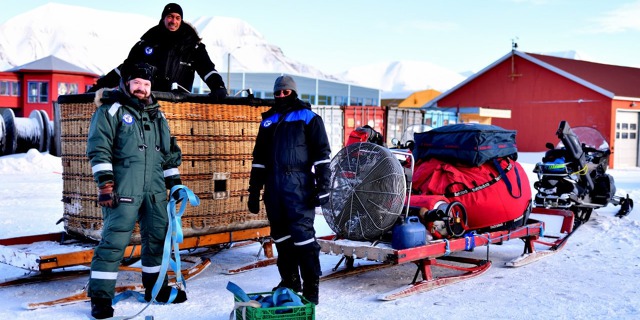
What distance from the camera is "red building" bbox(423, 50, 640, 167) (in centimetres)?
2900

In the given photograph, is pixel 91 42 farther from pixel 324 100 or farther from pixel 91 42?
pixel 324 100

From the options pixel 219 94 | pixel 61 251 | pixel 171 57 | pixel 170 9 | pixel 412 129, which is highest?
pixel 170 9

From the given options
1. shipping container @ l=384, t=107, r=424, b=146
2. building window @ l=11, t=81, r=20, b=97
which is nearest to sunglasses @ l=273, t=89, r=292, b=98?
shipping container @ l=384, t=107, r=424, b=146

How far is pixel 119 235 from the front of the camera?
17.5 feet

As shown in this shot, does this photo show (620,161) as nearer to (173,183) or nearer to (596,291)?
(596,291)

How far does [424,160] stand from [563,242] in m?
2.29

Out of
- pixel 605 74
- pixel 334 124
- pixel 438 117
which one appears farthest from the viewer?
pixel 605 74

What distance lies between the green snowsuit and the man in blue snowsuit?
826 millimetres

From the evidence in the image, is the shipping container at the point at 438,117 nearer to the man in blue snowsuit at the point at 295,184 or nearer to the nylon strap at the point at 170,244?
the man in blue snowsuit at the point at 295,184

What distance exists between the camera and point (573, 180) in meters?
10.8

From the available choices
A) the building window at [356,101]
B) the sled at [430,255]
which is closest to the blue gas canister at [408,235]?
the sled at [430,255]

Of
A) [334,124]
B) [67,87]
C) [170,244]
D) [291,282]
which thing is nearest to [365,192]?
[291,282]

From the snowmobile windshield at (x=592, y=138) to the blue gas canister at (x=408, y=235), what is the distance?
260 inches

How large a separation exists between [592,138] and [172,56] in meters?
8.35
